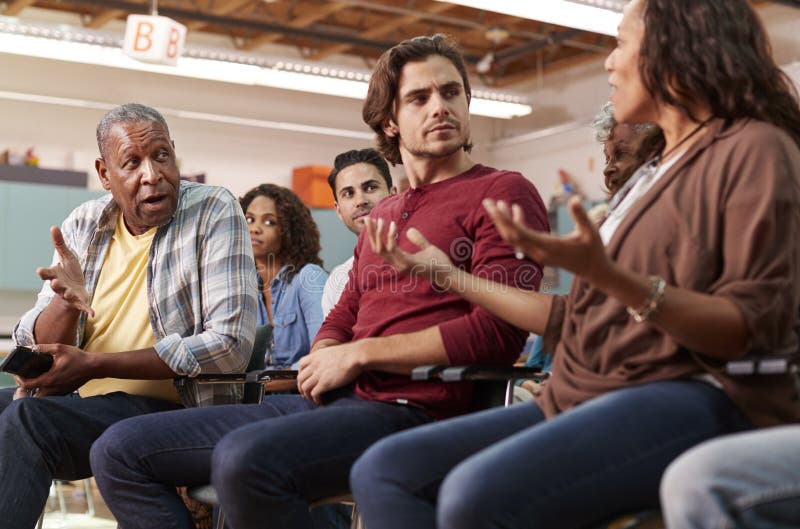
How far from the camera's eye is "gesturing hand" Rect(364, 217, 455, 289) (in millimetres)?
1753

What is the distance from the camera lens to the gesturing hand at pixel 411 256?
1753 millimetres

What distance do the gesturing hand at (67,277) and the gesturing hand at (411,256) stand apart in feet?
3.32

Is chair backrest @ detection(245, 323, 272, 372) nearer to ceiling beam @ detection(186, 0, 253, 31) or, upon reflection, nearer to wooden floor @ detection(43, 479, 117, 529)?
wooden floor @ detection(43, 479, 117, 529)

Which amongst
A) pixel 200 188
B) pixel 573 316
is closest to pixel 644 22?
pixel 573 316

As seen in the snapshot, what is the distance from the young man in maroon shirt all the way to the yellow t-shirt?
410 millimetres

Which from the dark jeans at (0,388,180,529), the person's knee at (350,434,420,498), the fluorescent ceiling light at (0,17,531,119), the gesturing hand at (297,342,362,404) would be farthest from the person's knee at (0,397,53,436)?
the fluorescent ceiling light at (0,17,531,119)

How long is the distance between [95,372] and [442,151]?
1.04 m

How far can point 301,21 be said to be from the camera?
9.30m

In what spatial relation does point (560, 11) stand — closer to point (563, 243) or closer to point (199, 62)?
point (199, 62)

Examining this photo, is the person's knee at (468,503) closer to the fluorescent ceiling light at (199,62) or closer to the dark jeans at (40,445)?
the dark jeans at (40,445)

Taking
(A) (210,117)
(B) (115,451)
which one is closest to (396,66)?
(B) (115,451)

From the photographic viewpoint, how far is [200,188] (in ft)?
9.04

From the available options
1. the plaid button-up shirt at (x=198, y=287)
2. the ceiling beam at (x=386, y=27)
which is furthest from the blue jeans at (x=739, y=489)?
the ceiling beam at (x=386, y=27)

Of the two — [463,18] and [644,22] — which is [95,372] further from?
[463,18]
